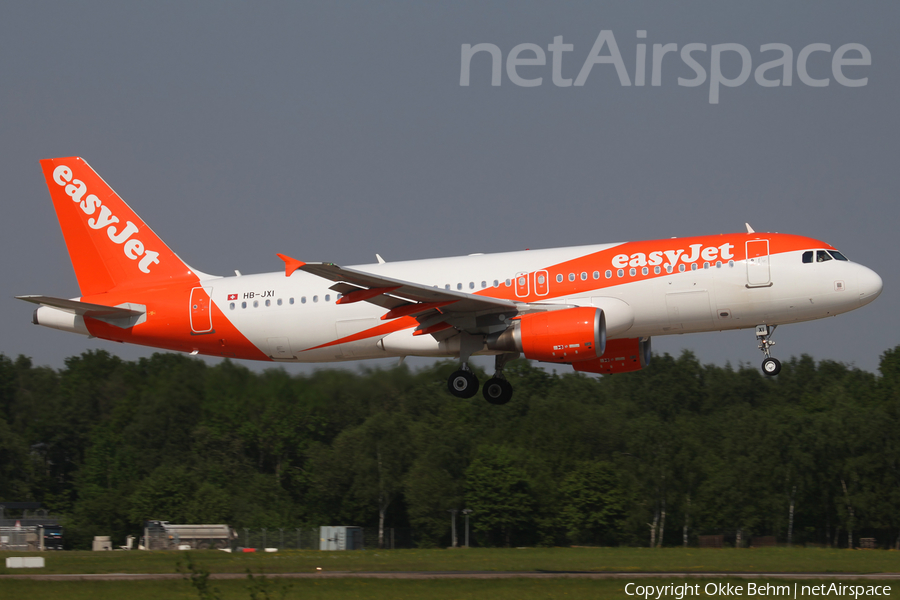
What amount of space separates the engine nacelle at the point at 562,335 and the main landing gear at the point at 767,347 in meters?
4.77

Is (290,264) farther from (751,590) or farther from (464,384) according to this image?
(751,590)

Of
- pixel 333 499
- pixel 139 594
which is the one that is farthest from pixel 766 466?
pixel 139 594

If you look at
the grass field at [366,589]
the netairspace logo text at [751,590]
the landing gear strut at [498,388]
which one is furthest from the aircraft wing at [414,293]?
the netairspace logo text at [751,590]

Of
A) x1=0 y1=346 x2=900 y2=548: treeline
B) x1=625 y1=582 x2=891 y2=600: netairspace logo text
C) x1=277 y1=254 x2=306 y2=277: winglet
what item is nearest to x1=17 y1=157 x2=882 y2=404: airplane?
x1=277 y1=254 x2=306 y2=277: winglet

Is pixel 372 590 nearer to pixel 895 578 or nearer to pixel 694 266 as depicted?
pixel 694 266

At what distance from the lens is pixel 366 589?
26703 mm

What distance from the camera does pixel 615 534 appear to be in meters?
68.5

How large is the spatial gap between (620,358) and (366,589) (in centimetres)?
1125

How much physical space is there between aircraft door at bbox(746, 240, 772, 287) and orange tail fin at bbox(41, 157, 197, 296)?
18197 mm

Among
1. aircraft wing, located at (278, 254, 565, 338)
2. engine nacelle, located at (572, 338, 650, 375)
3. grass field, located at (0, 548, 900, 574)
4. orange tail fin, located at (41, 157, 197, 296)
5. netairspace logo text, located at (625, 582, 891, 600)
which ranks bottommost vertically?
grass field, located at (0, 548, 900, 574)

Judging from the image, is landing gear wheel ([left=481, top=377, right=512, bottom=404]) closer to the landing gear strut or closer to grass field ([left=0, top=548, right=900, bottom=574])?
the landing gear strut

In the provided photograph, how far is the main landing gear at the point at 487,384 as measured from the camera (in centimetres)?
3100

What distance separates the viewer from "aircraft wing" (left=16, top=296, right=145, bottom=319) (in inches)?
1227

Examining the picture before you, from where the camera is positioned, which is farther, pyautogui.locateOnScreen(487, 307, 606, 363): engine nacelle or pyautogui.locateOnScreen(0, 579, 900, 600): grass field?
pyautogui.locateOnScreen(487, 307, 606, 363): engine nacelle
